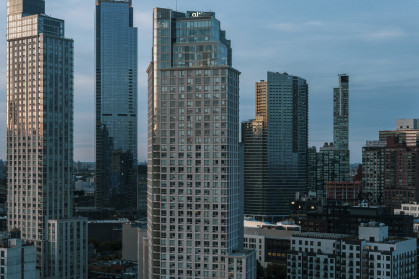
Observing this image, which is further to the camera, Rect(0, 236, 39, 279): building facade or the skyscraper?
Rect(0, 236, 39, 279): building facade

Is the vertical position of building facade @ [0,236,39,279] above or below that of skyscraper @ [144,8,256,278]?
below

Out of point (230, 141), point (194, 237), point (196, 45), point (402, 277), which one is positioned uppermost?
point (196, 45)

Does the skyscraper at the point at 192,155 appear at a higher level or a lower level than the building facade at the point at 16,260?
higher

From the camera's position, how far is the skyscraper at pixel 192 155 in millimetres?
163750

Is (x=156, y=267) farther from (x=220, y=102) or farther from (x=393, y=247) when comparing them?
(x=393, y=247)

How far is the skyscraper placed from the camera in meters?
164

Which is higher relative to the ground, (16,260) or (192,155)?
(192,155)

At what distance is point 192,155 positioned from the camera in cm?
16650

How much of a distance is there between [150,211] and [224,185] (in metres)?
24.2

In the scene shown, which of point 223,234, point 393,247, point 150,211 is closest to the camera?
point 223,234

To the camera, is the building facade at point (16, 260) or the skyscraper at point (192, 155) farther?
the building facade at point (16, 260)

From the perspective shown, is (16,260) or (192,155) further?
(192,155)

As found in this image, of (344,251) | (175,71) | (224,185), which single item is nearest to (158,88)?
(175,71)

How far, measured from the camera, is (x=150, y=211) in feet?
569
